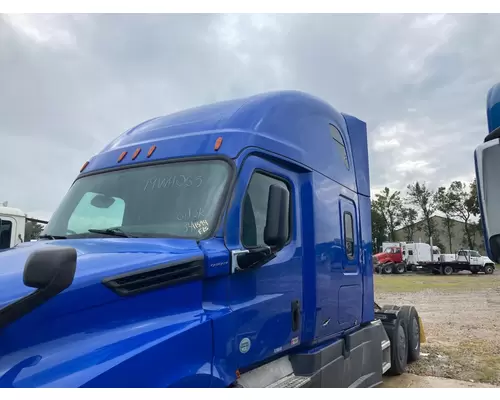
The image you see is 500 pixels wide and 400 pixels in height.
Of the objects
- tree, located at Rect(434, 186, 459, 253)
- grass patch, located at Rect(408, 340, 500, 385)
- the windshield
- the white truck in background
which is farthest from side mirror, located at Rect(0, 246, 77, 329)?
tree, located at Rect(434, 186, 459, 253)

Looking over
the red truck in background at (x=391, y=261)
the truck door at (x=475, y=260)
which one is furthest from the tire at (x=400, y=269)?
the truck door at (x=475, y=260)

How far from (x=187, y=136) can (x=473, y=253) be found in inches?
1549

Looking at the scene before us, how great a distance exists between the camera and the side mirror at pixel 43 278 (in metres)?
2.09

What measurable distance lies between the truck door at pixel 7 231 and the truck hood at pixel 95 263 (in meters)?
8.08

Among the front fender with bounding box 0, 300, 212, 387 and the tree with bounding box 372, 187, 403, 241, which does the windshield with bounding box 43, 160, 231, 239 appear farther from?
the tree with bounding box 372, 187, 403, 241

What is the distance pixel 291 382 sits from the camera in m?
3.97

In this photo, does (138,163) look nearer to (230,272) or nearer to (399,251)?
(230,272)

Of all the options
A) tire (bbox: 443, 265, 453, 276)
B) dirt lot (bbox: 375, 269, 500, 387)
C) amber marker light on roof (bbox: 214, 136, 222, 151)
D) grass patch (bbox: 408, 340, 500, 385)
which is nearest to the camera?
amber marker light on roof (bbox: 214, 136, 222, 151)

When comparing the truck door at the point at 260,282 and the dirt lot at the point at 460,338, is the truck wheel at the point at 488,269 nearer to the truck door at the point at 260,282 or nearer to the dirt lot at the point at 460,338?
the dirt lot at the point at 460,338

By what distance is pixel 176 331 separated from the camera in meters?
2.71

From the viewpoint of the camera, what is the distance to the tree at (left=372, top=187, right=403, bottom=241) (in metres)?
66.4

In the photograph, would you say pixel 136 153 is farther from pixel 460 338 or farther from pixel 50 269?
pixel 460 338

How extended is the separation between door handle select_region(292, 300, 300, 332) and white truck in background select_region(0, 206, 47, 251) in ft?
26.4

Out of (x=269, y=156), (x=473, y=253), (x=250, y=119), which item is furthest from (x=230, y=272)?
(x=473, y=253)
